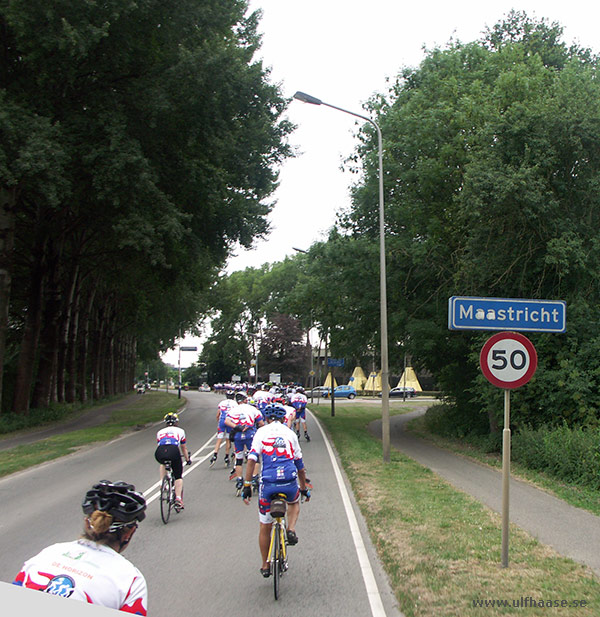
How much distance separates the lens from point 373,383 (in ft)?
231

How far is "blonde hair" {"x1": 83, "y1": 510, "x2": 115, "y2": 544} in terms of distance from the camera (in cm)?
276

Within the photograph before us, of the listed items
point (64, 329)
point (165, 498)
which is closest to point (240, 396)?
point (165, 498)

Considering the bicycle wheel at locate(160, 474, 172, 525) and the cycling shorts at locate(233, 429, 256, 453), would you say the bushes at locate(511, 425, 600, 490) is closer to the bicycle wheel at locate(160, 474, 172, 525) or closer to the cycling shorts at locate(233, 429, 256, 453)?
the cycling shorts at locate(233, 429, 256, 453)

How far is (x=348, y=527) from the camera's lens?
28.9 ft

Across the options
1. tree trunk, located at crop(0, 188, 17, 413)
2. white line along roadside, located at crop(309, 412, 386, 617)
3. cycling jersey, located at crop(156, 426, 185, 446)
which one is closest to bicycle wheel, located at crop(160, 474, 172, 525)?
cycling jersey, located at crop(156, 426, 185, 446)

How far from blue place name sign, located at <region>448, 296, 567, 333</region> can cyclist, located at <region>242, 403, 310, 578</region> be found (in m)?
2.58

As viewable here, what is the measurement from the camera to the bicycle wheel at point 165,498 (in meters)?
9.18

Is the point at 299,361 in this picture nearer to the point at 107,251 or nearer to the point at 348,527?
the point at 107,251

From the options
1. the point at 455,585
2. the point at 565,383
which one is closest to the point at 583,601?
the point at 455,585

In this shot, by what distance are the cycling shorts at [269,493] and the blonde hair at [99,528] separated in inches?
134

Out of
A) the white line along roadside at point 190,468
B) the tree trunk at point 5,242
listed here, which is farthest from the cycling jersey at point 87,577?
the tree trunk at point 5,242

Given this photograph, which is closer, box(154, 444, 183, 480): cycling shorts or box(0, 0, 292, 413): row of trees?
box(154, 444, 183, 480): cycling shorts

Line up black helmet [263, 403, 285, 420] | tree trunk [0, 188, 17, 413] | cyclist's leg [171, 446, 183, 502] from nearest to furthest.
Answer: black helmet [263, 403, 285, 420]
cyclist's leg [171, 446, 183, 502]
tree trunk [0, 188, 17, 413]

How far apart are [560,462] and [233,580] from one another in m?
9.99
